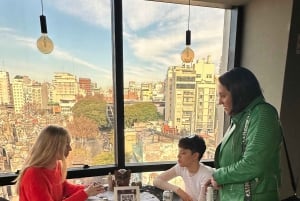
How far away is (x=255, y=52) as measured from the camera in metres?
1.89

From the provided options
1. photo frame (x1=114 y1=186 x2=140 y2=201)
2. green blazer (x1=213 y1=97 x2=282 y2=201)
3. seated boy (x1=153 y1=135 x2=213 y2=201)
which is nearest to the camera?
green blazer (x1=213 y1=97 x2=282 y2=201)

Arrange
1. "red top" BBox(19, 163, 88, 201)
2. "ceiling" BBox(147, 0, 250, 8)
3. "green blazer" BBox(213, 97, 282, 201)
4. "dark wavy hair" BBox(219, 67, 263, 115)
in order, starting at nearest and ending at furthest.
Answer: "green blazer" BBox(213, 97, 282, 201), "dark wavy hair" BBox(219, 67, 263, 115), "red top" BBox(19, 163, 88, 201), "ceiling" BBox(147, 0, 250, 8)

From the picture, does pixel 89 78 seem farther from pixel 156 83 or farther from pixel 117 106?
pixel 156 83

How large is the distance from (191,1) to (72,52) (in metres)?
0.97

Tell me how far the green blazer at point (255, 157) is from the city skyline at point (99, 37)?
3.15 ft

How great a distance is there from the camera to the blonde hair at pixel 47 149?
1.36 m

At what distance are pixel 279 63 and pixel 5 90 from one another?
1855mm

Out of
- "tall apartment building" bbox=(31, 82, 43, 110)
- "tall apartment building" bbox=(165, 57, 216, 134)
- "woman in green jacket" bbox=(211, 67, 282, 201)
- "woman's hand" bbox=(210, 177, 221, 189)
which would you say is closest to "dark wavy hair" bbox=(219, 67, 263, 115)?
"woman in green jacket" bbox=(211, 67, 282, 201)

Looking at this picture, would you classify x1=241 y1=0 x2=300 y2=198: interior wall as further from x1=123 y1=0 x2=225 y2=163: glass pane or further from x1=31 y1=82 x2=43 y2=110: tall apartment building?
x1=31 y1=82 x2=43 y2=110: tall apartment building

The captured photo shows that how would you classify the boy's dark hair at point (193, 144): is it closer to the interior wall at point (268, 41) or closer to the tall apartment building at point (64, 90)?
the interior wall at point (268, 41)

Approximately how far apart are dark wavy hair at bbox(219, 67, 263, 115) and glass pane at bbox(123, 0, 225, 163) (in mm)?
853

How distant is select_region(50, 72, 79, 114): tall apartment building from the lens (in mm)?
1786

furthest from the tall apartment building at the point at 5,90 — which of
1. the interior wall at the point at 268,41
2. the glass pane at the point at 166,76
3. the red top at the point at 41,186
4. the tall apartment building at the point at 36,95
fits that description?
the interior wall at the point at 268,41

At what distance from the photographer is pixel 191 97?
6.72 feet
